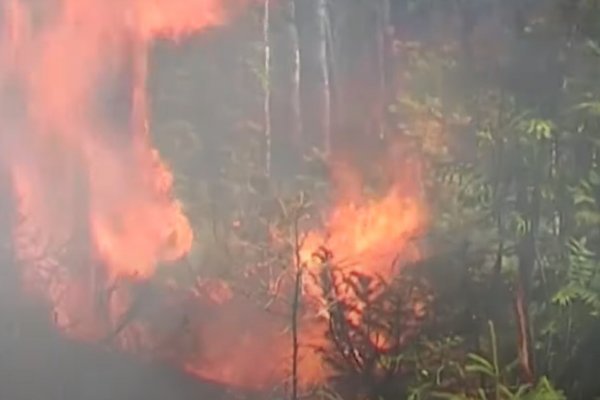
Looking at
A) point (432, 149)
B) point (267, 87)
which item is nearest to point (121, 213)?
point (267, 87)

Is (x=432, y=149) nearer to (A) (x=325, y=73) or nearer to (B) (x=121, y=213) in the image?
(A) (x=325, y=73)

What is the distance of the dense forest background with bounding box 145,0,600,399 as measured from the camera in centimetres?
197

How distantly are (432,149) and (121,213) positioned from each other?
51cm

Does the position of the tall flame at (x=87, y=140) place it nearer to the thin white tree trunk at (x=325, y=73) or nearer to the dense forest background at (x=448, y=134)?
the dense forest background at (x=448, y=134)

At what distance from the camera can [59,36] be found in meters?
2.01

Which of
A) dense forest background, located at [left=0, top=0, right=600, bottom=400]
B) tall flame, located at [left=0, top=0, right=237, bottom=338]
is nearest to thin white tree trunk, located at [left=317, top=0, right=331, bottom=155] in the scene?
dense forest background, located at [left=0, top=0, right=600, bottom=400]

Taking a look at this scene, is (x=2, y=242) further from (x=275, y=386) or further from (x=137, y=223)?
(x=275, y=386)

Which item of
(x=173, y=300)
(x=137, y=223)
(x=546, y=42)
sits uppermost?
(x=546, y=42)

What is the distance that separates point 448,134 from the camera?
199cm

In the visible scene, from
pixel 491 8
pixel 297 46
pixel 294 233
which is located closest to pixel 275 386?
pixel 294 233

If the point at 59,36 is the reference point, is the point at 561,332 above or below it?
below

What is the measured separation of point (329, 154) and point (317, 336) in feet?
0.95

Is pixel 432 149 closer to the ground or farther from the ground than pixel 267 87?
closer to the ground

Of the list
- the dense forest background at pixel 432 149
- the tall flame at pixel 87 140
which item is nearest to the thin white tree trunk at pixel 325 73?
the dense forest background at pixel 432 149
